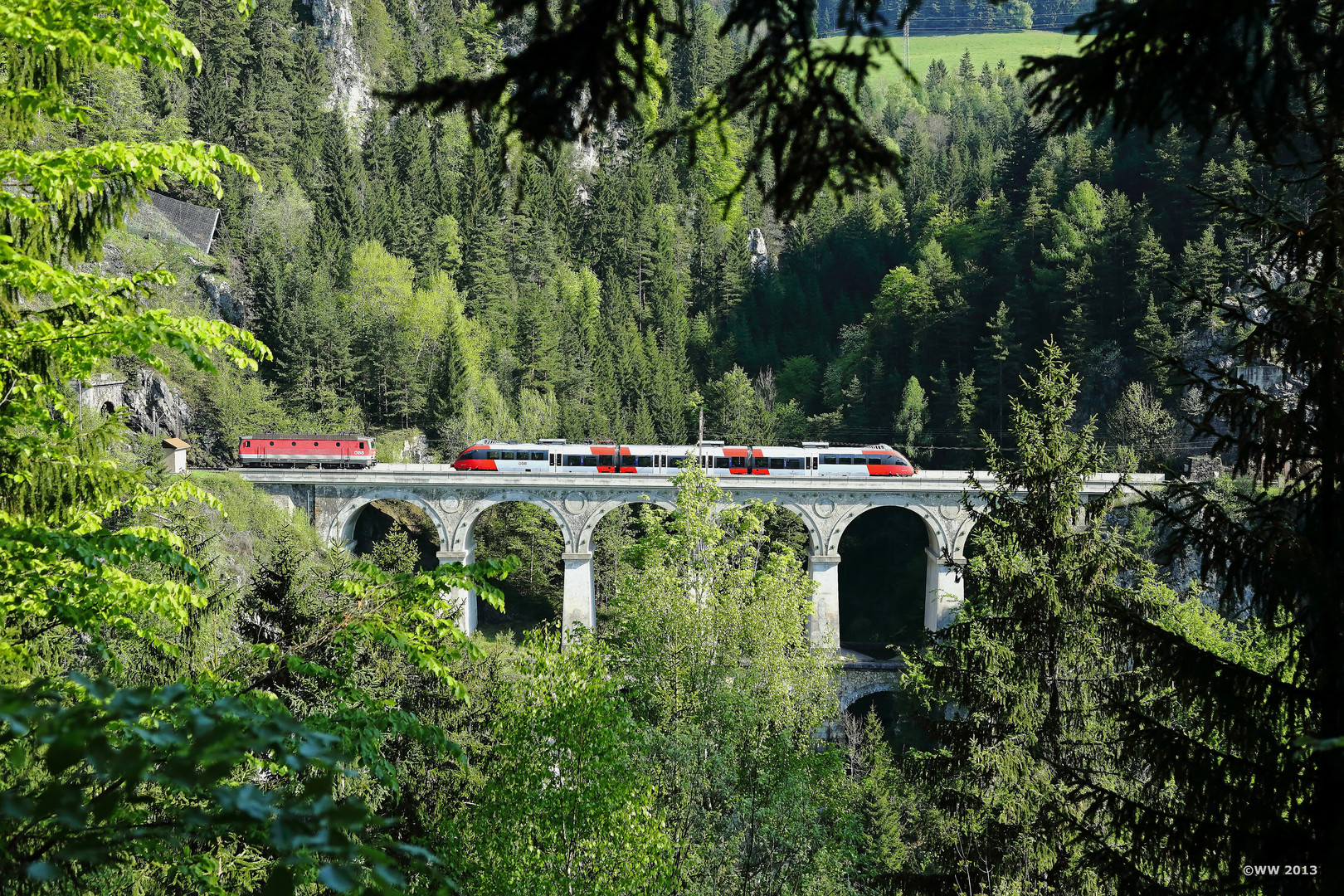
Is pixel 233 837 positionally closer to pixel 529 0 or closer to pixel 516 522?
pixel 529 0

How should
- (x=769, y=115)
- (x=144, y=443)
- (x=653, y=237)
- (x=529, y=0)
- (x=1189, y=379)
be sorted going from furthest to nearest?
(x=653, y=237), (x=144, y=443), (x=1189, y=379), (x=769, y=115), (x=529, y=0)

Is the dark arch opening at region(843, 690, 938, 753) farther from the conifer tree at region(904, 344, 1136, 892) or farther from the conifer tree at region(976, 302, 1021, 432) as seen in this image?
the conifer tree at region(904, 344, 1136, 892)

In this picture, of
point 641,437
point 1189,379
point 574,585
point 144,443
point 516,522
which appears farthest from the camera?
point 641,437

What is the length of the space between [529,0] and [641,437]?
202ft

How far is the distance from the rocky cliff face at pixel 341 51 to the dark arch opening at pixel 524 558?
144ft

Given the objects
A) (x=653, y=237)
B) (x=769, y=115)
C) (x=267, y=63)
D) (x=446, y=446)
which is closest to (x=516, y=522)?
(x=446, y=446)

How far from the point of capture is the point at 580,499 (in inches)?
1741

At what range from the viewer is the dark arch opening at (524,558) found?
5178 centimetres

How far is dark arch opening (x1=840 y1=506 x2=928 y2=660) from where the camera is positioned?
51.4 meters

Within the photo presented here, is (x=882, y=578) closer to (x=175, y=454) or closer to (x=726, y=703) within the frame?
(x=175, y=454)

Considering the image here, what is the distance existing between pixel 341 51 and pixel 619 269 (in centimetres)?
2879

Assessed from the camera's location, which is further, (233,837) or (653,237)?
(653,237)

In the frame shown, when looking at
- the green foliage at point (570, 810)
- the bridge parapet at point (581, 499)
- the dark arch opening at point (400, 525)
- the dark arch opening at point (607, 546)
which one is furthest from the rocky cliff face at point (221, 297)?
the green foliage at point (570, 810)

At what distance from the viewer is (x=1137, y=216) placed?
57844 mm
